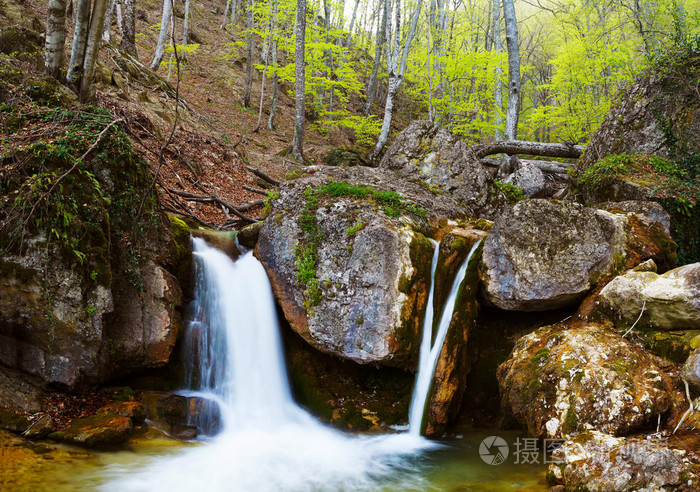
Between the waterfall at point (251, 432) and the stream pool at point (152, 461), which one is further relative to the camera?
the waterfall at point (251, 432)

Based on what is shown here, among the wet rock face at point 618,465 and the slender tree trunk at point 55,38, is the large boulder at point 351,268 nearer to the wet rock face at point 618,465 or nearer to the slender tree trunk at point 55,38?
the wet rock face at point 618,465

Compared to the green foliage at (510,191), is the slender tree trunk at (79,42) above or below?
above

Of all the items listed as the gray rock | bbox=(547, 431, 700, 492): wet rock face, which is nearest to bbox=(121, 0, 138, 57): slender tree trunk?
the gray rock

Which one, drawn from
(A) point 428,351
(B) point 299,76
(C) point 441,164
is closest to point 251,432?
(A) point 428,351

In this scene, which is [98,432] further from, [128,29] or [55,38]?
[128,29]

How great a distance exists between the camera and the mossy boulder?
156 inches

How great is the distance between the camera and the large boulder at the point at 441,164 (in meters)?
9.58

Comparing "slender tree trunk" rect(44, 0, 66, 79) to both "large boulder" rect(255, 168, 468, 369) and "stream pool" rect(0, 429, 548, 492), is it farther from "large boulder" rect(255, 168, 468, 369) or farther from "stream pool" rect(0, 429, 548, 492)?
→ "stream pool" rect(0, 429, 548, 492)

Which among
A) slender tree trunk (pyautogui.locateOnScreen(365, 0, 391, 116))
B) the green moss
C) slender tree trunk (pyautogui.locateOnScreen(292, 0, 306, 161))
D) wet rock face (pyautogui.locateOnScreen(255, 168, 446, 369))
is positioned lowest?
the green moss

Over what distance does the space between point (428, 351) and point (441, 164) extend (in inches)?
215

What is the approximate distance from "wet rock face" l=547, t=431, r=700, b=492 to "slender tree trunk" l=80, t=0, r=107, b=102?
326 inches

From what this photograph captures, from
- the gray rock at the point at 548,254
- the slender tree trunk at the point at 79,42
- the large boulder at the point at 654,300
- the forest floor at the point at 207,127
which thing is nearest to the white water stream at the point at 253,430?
the gray rock at the point at 548,254

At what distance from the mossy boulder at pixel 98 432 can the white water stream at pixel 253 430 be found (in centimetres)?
42

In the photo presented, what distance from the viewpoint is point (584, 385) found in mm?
4059
